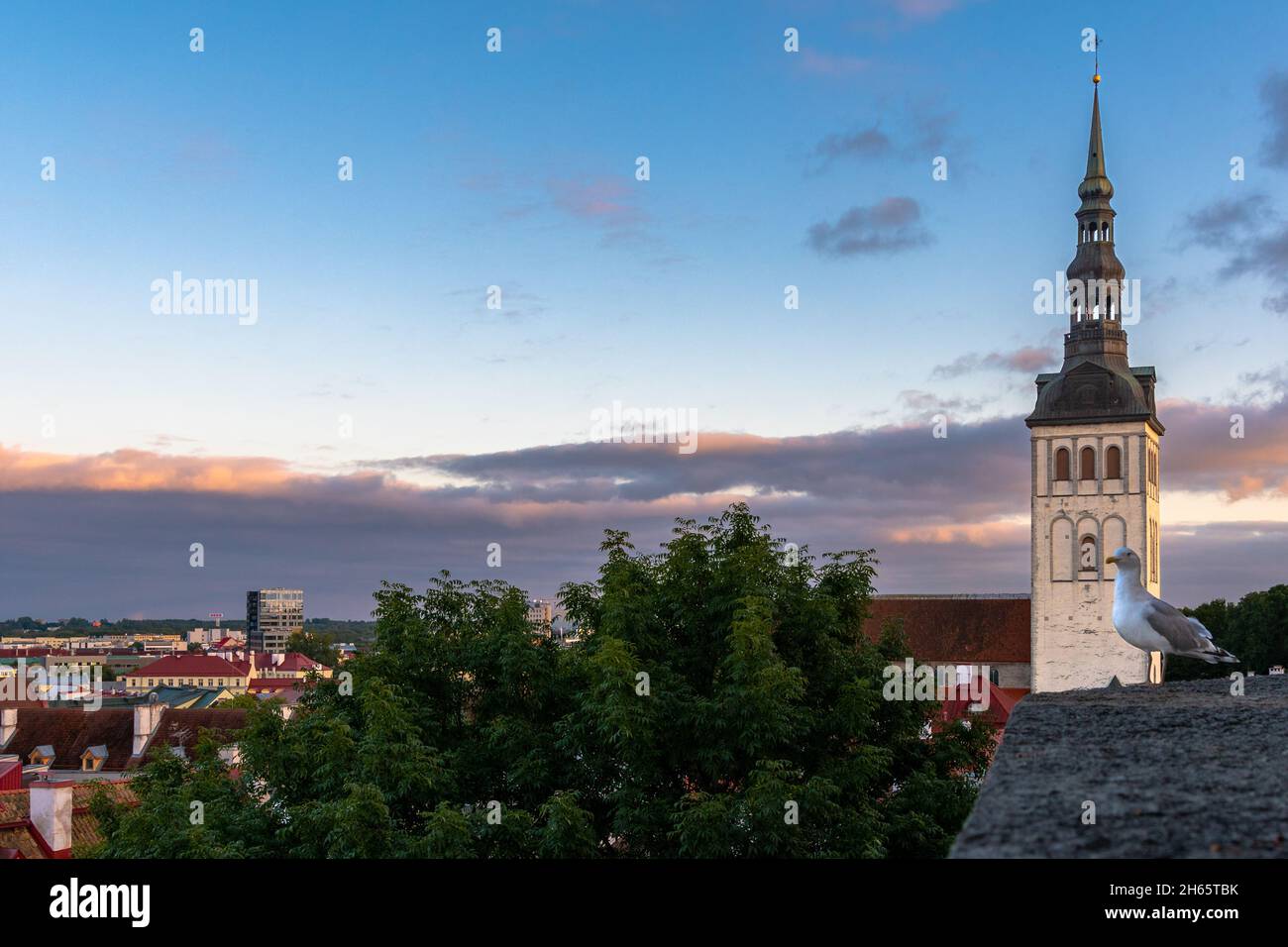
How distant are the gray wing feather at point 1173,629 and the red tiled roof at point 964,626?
2386 inches

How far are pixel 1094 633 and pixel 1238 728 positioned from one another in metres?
58.6

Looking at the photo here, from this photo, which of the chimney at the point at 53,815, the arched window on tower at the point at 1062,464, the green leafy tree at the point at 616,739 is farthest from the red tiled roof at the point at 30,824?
the arched window on tower at the point at 1062,464

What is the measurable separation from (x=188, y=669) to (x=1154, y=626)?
16002 cm

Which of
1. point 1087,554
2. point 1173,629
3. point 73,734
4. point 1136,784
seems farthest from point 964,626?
point 1136,784

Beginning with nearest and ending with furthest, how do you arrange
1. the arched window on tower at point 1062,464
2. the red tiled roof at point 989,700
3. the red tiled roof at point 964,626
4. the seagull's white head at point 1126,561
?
1. the seagull's white head at point 1126,561
2. the red tiled roof at point 989,700
3. the arched window on tower at point 1062,464
4. the red tiled roof at point 964,626

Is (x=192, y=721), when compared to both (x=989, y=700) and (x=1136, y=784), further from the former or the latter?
(x=1136, y=784)

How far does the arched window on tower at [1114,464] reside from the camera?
63.5 meters

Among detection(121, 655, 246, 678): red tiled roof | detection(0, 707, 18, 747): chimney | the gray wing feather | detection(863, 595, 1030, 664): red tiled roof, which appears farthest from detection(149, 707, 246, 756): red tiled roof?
detection(121, 655, 246, 678): red tiled roof

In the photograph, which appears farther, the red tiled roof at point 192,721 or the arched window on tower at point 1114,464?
the arched window on tower at point 1114,464

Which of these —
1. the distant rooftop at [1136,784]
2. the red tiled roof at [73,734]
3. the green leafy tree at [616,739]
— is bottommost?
the red tiled roof at [73,734]

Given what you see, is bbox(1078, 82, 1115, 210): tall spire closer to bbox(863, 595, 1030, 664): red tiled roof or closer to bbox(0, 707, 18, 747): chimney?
bbox(863, 595, 1030, 664): red tiled roof

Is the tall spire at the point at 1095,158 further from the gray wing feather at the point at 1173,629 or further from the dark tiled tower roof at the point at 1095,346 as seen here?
the gray wing feather at the point at 1173,629

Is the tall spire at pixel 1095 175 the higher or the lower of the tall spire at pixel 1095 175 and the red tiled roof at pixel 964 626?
the higher
